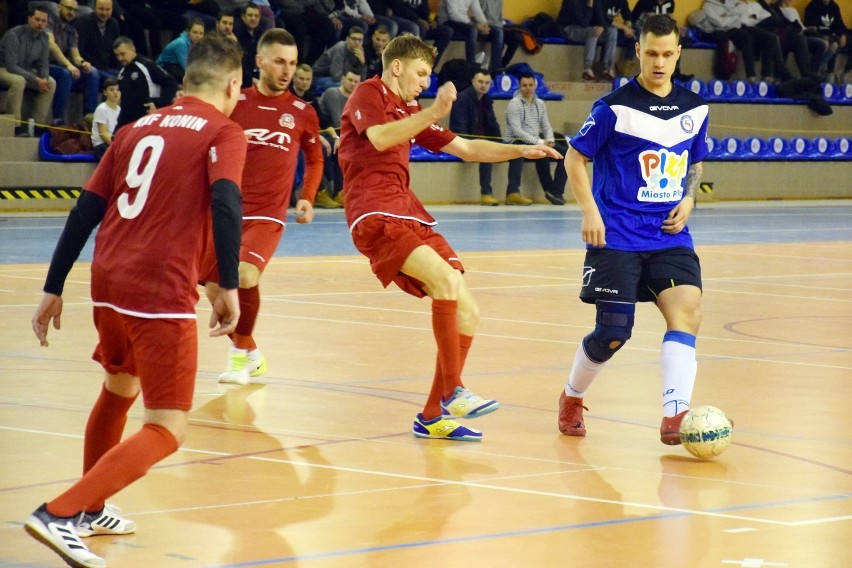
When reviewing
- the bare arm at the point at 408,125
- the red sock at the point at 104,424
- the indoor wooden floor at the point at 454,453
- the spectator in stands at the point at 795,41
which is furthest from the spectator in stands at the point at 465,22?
the red sock at the point at 104,424

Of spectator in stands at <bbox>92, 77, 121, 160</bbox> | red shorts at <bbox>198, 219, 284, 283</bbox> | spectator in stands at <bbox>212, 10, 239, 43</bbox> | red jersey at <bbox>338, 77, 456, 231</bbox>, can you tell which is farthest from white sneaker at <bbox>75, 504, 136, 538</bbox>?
spectator in stands at <bbox>212, 10, 239, 43</bbox>

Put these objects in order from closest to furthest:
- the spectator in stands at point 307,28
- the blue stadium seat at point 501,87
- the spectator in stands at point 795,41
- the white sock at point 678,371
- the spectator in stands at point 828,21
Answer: the white sock at point 678,371
the spectator in stands at point 307,28
the blue stadium seat at point 501,87
the spectator in stands at point 795,41
the spectator in stands at point 828,21

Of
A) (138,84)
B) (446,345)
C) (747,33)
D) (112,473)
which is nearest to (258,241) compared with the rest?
(446,345)

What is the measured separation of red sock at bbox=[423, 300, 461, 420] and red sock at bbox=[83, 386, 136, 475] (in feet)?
7.62

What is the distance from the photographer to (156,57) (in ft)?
76.4

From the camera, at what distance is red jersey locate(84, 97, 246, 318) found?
500cm

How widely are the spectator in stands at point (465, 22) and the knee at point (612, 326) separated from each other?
65.8ft

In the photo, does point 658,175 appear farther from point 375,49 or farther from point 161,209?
point 375,49

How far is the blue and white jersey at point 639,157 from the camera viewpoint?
7.26m

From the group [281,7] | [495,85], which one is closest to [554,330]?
[281,7]

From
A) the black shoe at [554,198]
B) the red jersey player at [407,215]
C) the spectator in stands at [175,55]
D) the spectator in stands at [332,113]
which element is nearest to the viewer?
the red jersey player at [407,215]

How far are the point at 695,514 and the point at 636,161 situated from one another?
2.12 metres

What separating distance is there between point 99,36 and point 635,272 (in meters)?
16.2

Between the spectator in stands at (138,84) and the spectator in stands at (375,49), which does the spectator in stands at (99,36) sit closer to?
the spectator in stands at (138,84)
